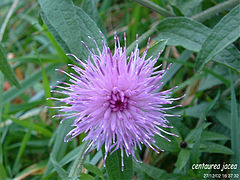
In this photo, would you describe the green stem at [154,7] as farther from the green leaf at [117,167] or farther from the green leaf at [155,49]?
the green leaf at [117,167]

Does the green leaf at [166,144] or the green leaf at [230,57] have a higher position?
the green leaf at [230,57]

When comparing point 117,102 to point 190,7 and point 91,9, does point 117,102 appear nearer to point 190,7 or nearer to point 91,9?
point 91,9

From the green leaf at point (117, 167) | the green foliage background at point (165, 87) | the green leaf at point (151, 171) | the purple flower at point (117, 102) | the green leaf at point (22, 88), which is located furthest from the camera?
the green leaf at point (22, 88)

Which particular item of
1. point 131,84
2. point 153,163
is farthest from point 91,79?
point 153,163

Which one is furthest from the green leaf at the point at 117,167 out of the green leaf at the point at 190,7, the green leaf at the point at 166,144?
the green leaf at the point at 190,7

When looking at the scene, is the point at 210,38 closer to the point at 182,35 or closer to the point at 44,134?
the point at 182,35

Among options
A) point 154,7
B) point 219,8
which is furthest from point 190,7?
point 154,7

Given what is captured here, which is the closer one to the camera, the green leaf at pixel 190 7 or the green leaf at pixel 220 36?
the green leaf at pixel 220 36
